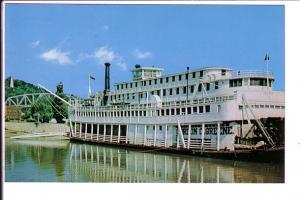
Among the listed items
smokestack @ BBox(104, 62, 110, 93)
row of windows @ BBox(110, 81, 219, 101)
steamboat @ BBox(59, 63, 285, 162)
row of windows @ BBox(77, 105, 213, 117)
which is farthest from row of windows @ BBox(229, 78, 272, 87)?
smokestack @ BBox(104, 62, 110, 93)

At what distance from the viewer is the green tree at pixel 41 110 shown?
433 cm

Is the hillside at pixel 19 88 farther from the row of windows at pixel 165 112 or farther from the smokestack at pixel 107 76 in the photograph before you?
the row of windows at pixel 165 112

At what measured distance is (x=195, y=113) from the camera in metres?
4.48

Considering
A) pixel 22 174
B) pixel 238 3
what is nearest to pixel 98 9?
pixel 238 3

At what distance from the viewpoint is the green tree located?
4.33 metres

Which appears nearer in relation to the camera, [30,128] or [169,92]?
[30,128]

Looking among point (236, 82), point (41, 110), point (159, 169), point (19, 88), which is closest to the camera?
point (19, 88)

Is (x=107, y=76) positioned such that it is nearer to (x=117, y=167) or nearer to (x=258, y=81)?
(x=117, y=167)

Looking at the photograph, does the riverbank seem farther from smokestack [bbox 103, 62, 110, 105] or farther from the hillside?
smokestack [bbox 103, 62, 110, 105]

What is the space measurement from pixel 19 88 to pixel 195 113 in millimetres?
1609

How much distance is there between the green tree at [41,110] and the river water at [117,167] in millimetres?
230

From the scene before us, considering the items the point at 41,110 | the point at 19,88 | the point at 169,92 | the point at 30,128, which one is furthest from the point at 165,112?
the point at 19,88

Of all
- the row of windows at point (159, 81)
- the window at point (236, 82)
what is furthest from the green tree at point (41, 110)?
the window at point (236, 82)

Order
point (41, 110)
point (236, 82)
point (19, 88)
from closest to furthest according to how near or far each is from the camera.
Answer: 1. point (19, 88)
2. point (236, 82)
3. point (41, 110)
